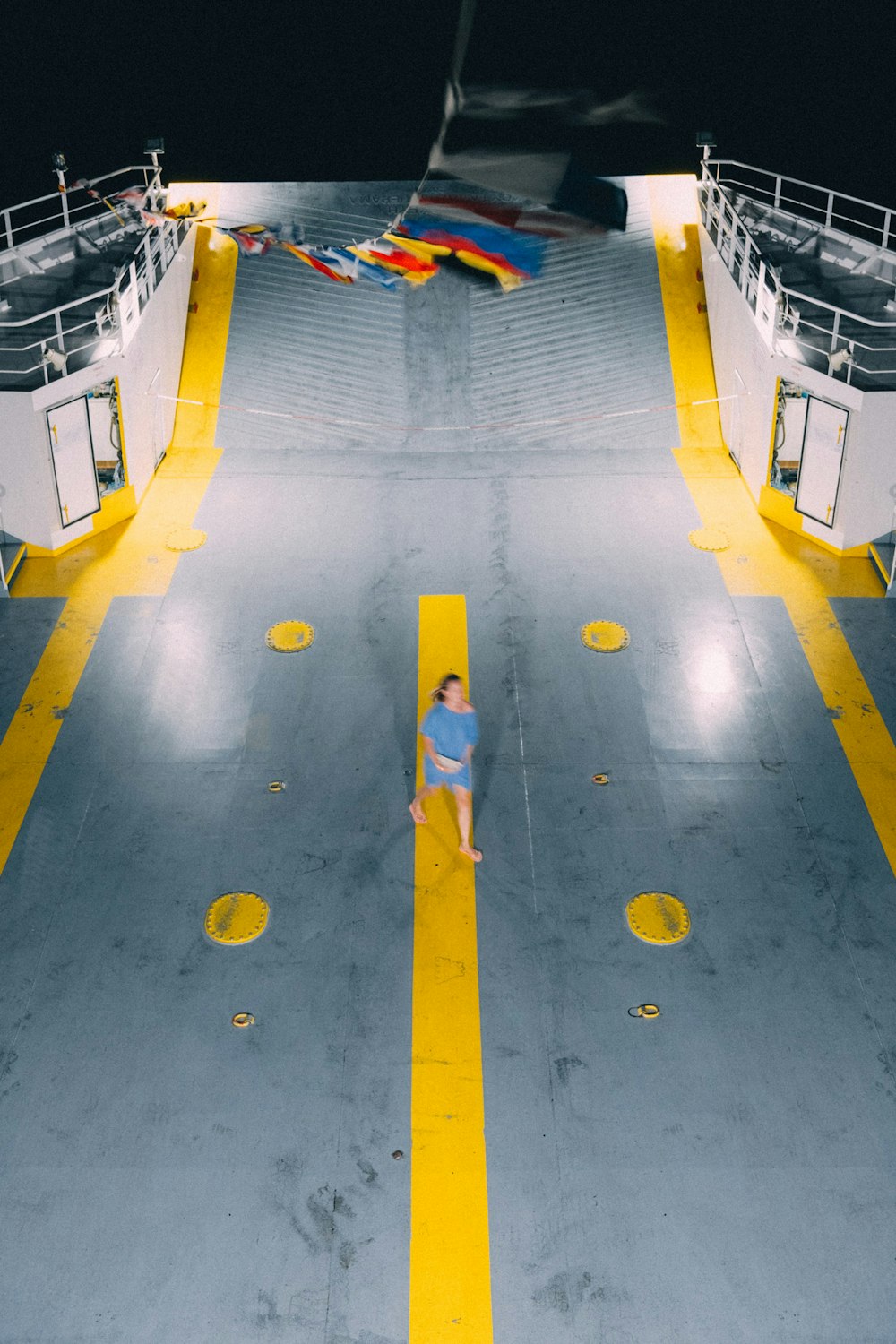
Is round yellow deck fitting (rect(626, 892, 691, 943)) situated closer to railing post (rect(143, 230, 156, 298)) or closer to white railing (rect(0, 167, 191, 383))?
white railing (rect(0, 167, 191, 383))

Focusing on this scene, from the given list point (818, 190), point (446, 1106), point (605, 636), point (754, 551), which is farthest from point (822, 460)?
point (446, 1106)

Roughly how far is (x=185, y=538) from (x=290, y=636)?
7.72 ft

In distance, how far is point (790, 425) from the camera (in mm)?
13930

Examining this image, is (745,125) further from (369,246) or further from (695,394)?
(369,246)

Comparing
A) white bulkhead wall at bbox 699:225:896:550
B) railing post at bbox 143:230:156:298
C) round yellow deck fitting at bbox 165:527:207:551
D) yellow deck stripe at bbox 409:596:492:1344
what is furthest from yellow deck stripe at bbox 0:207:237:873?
white bulkhead wall at bbox 699:225:896:550

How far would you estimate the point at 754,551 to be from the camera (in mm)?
13648

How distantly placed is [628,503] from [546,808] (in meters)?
5.36

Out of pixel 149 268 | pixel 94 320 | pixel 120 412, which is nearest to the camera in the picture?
pixel 120 412

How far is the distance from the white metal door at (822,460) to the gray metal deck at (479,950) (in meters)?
1.36

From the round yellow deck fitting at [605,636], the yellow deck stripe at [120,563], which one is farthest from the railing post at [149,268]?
the round yellow deck fitting at [605,636]

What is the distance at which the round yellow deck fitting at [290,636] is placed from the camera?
39.8 ft

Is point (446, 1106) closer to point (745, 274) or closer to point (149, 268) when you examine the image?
point (745, 274)

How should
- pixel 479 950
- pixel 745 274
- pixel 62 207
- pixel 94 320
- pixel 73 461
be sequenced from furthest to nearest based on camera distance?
1. pixel 62 207
2. pixel 745 274
3. pixel 94 320
4. pixel 73 461
5. pixel 479 950

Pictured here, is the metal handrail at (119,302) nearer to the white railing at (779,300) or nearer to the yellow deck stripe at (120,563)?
the yellow deck stripe at (120,563)
